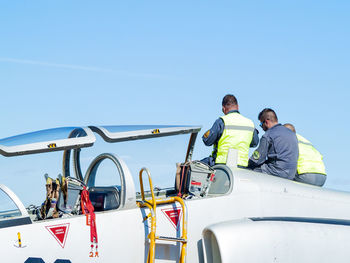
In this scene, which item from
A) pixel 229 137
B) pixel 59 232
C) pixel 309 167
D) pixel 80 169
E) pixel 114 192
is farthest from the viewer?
pixel 309 167

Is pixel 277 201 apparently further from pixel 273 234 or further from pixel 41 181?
pixel 41 181

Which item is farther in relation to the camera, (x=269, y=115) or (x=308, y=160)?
(x=308, y=160)

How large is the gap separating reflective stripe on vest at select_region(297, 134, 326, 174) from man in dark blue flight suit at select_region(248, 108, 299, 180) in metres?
0.55

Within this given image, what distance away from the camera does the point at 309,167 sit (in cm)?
797

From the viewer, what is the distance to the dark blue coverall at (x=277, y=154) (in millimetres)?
7352

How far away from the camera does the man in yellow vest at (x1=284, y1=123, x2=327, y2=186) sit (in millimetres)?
7961

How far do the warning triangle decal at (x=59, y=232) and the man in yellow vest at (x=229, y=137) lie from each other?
8.32 feet

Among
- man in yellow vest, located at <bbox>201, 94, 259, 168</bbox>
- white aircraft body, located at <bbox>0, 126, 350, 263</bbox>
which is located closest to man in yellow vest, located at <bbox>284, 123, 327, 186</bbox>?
man in yellow vest, located at <bbox>201, 94, 259, 168</bbox>

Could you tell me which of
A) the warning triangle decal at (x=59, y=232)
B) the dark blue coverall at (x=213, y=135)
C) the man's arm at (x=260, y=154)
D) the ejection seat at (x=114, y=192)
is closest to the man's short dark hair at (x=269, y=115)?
the man's arm at (x=260, y=154)

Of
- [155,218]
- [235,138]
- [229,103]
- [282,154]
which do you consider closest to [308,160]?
[282,154]

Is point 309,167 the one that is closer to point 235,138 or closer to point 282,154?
point 282,154

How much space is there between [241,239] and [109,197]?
58.4 inches

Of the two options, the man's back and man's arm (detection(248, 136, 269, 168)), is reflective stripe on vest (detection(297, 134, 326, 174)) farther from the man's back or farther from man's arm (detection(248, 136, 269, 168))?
man's arm (detection(248, 136, 269, 168))

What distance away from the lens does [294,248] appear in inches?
236
